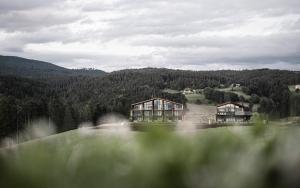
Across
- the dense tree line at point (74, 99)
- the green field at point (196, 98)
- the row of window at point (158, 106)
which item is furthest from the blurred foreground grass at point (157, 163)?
the green field at point (196, 98)

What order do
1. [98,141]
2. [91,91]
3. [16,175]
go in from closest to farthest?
[16,175]
[98,141]
[91,91]

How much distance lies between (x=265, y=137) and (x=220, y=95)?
6681 inches

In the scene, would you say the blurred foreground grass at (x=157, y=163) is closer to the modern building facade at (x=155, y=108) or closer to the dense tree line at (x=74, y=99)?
the dense tree line at (x=74, y=99)

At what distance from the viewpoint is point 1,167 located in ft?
4.10

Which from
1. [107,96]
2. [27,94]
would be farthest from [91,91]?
[27,94]

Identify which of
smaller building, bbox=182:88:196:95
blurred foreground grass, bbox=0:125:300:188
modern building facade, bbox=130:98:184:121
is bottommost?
modern building facade, bbox=130:98:184:121

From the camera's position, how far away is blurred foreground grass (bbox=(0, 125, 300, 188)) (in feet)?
4.09

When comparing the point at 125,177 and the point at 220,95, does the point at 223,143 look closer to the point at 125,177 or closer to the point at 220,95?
the point at 125,177

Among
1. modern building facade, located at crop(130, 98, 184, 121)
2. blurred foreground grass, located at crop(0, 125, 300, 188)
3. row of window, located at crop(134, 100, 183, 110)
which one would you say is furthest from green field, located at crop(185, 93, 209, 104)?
blurred foreground grass, located at crop(0, 125, 300, 188)

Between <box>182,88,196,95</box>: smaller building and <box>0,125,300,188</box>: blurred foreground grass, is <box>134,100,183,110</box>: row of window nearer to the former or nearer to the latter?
<box>182,88,196,95</box>: smaller building

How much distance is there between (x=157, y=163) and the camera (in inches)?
50.7

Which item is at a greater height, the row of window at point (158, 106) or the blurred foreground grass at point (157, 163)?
the blurred foreground grass at point (157, 163)

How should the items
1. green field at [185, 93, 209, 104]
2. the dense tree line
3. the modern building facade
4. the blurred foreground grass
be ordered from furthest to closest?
green field at [185, 93, 209, 104], the modern building facade, the dense tree line, the blurred foreground grass

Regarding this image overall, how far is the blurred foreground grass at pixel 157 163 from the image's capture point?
4.09 feet
